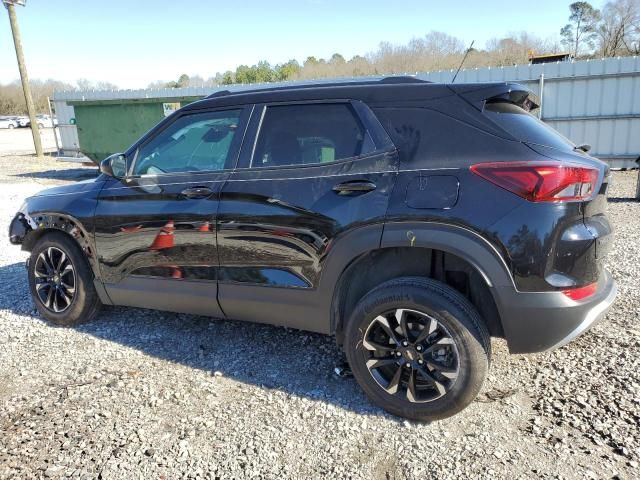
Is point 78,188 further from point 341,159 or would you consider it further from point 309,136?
point 341,159

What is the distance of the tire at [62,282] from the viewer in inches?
166

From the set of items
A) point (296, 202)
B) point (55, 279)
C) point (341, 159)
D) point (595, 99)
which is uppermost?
point (595, 99)

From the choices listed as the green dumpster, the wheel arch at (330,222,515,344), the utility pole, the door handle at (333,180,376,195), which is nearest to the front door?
the door handle at (333,180,376,195)

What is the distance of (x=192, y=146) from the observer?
3775 millimetres

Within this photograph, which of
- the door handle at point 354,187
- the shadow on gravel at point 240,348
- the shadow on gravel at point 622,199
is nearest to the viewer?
the door handle at point 354,187

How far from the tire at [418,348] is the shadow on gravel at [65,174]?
14.9 m

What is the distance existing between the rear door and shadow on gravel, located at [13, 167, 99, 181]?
46.0 feet

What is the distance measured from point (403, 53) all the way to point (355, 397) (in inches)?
1411

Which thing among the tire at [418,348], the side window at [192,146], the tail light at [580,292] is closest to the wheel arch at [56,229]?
the side window at [192,146]

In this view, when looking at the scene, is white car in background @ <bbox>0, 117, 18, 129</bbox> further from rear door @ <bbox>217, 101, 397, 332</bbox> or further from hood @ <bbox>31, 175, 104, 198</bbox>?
rear door @ <bbox>217, 101, 397, 332</bbox>

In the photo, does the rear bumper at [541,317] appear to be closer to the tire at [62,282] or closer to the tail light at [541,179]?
the tail light at [541,179]

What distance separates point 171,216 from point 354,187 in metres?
1.43

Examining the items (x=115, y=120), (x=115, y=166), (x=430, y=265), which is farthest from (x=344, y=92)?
(x=115, y=120)

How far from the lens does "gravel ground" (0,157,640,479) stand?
2.59m
